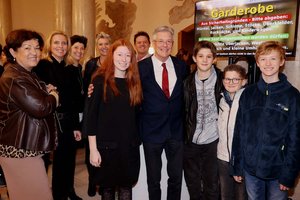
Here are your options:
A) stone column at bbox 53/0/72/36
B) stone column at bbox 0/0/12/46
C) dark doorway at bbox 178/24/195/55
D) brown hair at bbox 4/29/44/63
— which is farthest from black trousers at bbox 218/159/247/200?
stone column at bbox 0/0/12/46

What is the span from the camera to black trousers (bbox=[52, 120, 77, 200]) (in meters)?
3.09

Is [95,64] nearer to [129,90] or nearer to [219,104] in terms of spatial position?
[129,90]

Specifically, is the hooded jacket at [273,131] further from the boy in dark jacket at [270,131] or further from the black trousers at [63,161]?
the black trousers at [63,161]

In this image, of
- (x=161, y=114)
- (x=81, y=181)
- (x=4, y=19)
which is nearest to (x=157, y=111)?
(x=161, y=114)

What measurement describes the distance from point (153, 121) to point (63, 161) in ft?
3.96

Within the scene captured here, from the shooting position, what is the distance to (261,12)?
192 inches

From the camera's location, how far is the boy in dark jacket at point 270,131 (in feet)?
6.88

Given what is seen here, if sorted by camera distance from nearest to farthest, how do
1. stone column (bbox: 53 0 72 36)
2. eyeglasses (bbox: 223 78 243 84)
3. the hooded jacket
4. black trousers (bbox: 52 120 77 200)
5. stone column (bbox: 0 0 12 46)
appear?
the hooded jacket < eyeglasses (bbox: 223 78 243 84) < black trousers (bbox: 52 120 77 200) < stone column (bbox: 53 0 72 36) < stone column (bbox: 0 0 12 46)

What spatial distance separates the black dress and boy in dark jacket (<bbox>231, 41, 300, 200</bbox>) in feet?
3.06

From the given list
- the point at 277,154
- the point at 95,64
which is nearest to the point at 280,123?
the point at 277,154

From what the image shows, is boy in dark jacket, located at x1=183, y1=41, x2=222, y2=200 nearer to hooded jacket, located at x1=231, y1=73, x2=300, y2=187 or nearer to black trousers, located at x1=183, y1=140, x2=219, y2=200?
black trousers, located at x1=183, y1=140, x2=219, y2=200

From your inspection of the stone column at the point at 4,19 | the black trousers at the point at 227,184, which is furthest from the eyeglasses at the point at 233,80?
the stone column at the point at 4,19

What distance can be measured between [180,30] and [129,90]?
6345mm

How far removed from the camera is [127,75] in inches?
97.6
